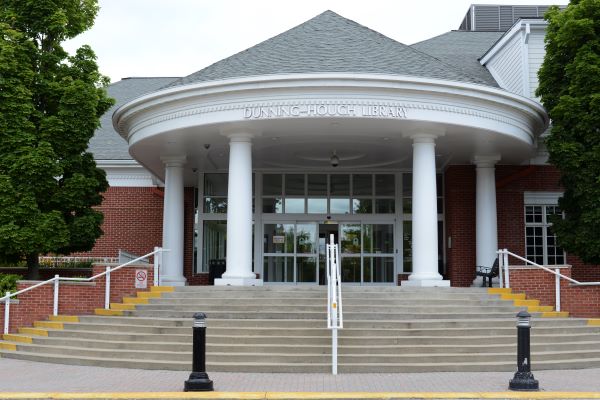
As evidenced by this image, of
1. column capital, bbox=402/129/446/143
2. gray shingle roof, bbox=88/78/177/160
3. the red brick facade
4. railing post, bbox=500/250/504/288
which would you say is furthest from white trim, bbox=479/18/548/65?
gray shingle roof, bbox=88/78/177/160

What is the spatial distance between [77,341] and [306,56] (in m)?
9.12

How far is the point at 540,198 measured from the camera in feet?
76.1

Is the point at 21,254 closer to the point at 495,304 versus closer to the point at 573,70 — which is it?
the point at 495,304

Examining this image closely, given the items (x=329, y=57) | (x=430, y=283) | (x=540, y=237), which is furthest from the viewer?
(x=540, y=237)

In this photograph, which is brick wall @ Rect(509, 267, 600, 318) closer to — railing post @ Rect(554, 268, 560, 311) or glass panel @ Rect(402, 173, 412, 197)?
railing post @ Rect(554, 268, 560, 311)

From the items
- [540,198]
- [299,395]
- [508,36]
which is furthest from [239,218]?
[508,36]

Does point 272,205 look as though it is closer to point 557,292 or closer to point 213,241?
point 213,241

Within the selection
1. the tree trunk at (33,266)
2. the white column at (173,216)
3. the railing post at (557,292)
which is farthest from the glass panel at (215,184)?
the railing post at (557,292)

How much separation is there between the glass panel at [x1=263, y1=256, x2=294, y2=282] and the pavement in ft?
37.8

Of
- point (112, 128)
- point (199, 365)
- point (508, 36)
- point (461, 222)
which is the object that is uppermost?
point (508, 36)

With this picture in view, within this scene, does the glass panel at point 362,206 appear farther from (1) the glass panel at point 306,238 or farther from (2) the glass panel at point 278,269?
(2) the glass panel at point 278,269

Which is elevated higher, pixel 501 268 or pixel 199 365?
pixel 501 268

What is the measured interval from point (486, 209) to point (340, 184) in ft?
17.0

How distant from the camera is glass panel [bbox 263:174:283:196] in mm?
24125
